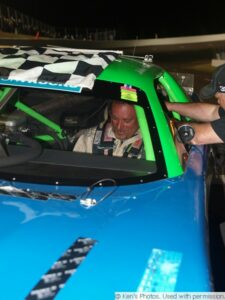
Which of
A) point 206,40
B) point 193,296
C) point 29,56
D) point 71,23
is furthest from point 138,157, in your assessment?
point 71,23

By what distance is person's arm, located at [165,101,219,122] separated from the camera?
3.40 m

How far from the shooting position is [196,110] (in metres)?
3.53

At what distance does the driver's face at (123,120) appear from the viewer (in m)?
2.84

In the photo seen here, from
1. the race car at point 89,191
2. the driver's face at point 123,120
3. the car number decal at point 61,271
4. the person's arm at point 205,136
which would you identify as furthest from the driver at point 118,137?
the car number decal at point 61,271

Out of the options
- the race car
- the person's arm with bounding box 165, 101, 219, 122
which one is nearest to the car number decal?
the race car

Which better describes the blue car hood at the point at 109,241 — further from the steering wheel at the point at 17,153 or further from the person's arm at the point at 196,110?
the person's arm at the point at 196,110

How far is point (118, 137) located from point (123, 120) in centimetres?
12

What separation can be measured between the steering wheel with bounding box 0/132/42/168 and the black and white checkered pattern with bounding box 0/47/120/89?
343 mm

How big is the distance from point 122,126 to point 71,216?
3.17ft

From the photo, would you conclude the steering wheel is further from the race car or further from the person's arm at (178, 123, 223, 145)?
the person's arm at (178, 123, 223, 145)

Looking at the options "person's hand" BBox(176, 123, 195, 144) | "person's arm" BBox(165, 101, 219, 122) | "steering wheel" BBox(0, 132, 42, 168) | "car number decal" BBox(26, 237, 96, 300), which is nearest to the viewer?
"car number decal" BBox(26, 237, 96, 300)

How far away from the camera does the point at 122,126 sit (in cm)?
287

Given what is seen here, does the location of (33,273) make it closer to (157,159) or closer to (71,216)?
(71,216)

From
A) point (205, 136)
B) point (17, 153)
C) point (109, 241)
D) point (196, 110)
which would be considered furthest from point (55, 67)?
point (196, 110)
